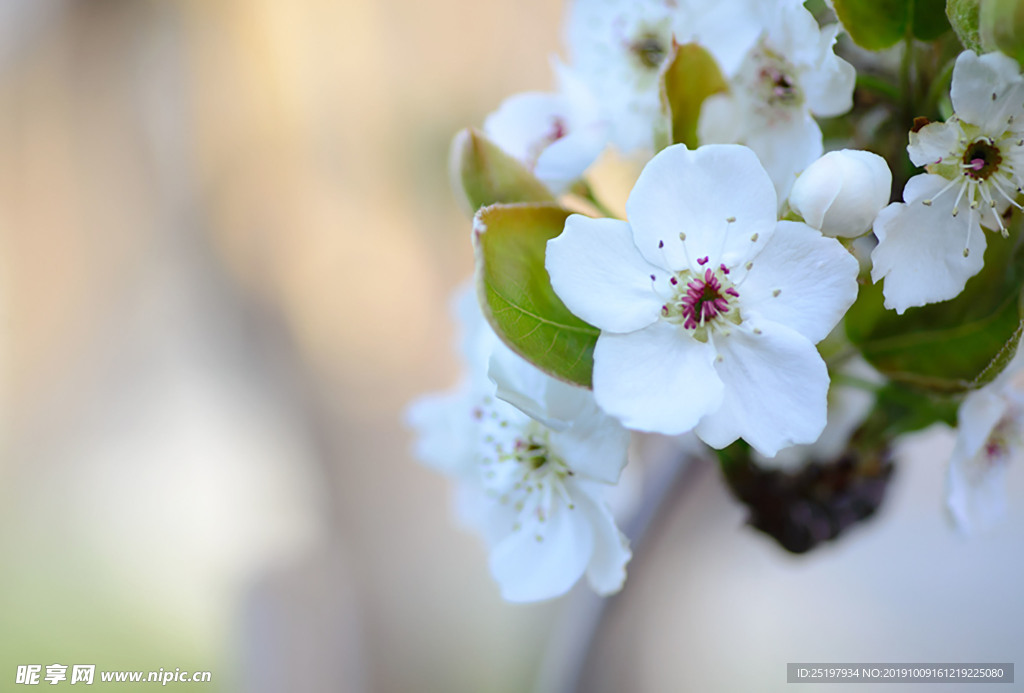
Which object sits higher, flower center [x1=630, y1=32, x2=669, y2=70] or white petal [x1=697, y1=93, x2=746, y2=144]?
flower center [x1=630, y1=32, x2=669, y2=70]

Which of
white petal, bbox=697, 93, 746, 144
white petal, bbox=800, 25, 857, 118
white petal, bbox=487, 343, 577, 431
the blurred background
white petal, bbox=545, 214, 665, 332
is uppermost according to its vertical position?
white petal, bbox=800, 25, 857, 118

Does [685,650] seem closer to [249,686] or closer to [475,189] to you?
[475,189]

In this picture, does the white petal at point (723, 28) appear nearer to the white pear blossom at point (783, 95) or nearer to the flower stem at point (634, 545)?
the white pear blossom at point (783, 95)

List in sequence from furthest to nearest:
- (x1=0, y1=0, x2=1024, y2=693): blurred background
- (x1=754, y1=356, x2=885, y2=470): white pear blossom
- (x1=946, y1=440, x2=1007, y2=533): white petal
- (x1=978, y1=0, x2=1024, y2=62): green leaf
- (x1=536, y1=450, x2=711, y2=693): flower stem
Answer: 1. (x1=0, y1=0, x2=1024, y2=693): blurred background
2. (x1=536, y1=450, x2=711, y2=693): flower stem
3. (x1=754, y1=356, x2=885, y2=470): white pear blossom
4. (x1=946, y1=440, x2=1007, y2=533): white petal
5. (x1=978, y1=0, x2=1024, y2=62): green leaf

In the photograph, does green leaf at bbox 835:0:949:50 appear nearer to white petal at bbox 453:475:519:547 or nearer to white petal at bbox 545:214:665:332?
white petal at bbox 545:214:665:332

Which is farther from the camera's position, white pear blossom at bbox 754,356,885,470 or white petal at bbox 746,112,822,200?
white pear blossom at bbox 754,356,885,470

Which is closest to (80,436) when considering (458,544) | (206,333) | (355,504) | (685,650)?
(206,333)

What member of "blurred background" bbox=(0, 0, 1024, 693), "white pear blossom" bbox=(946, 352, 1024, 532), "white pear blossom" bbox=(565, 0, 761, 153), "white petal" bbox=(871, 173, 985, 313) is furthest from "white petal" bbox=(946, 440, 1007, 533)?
"blurred background" bbox=(0, 0, 1024, 693)

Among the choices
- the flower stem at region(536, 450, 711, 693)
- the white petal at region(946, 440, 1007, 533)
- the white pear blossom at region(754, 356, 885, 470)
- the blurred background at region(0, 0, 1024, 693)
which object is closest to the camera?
the white petal at region(946, 440, 1007, 533)

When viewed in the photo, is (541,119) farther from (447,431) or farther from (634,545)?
(634,545)
